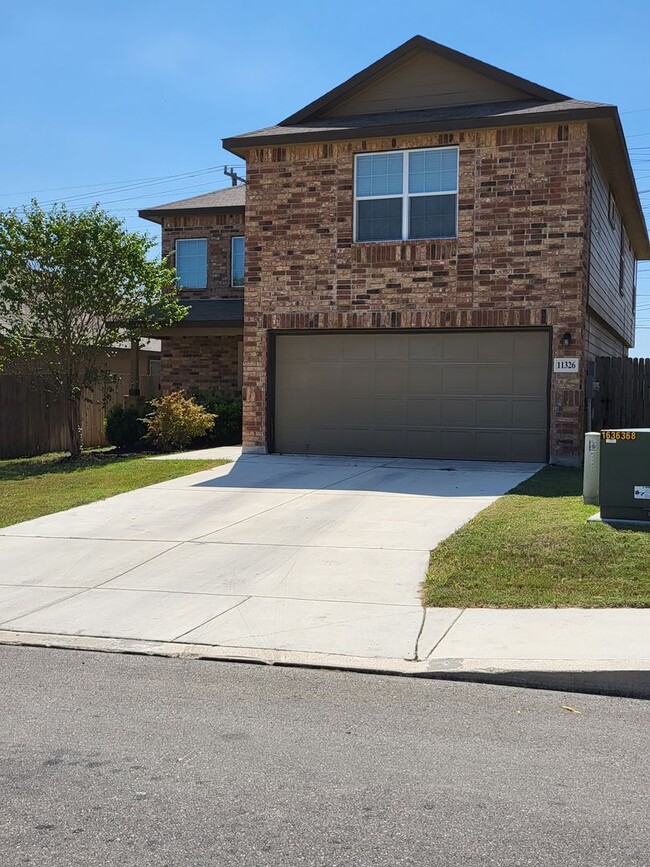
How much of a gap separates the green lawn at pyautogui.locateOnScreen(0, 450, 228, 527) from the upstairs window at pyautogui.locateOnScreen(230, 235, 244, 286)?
7.22 meters

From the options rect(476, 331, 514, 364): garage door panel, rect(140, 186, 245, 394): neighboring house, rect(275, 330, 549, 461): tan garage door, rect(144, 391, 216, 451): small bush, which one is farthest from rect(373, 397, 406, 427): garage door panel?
rect(140, 186, 245, 394): neighboring house

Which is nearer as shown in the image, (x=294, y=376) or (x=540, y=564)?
(x=540, y=564)

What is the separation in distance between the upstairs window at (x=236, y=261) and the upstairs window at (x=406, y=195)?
8.11 meters

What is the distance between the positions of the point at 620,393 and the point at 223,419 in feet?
27.3

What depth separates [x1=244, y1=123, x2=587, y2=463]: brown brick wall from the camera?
15.2 metres

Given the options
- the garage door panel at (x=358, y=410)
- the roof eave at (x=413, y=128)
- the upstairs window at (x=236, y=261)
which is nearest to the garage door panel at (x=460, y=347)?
the garage door panel at (x=358, y=410)

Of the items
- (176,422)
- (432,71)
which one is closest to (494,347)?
(432,71)

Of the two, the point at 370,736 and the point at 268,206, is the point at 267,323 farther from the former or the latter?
the point at 370,736

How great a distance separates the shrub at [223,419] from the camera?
20422 mm

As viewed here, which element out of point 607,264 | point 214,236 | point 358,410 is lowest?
point 358,410

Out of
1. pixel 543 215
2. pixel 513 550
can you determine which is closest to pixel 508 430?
pixel 543 215

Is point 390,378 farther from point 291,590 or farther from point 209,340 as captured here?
point 291,590

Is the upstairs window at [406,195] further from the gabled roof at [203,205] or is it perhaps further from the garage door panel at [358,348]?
the gabled roof at [203,205]

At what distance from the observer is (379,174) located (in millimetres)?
16219
